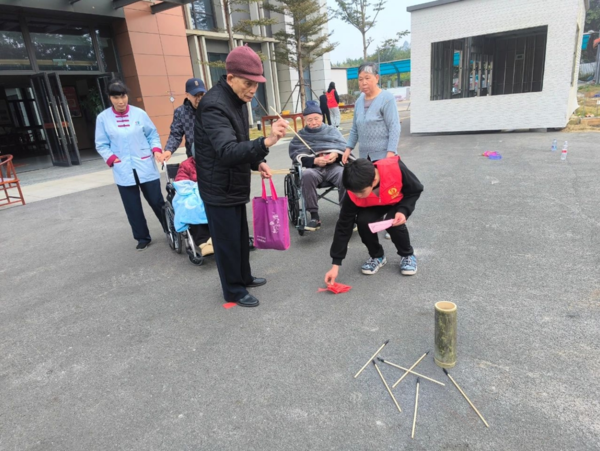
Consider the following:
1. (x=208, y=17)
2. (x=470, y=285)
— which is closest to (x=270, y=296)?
(x=470, y=285)

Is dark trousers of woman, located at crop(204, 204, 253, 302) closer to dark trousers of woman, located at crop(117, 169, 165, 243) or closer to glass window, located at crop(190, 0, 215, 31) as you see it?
dark trousers of woman, located at crop(117, 169, 165, 243)

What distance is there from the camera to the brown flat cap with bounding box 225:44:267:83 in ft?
8.11

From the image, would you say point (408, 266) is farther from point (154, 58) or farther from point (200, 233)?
point (154, 58)

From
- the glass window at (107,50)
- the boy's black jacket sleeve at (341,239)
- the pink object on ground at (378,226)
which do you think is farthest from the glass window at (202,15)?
the pink object on ground at (378,226)

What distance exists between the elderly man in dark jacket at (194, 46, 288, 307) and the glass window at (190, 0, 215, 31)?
58.2ft

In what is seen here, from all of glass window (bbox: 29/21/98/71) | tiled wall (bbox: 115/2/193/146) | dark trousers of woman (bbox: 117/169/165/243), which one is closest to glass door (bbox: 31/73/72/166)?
glass window (bbox: 29/21/98/71)

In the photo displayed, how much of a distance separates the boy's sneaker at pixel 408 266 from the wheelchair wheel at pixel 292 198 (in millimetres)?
1571

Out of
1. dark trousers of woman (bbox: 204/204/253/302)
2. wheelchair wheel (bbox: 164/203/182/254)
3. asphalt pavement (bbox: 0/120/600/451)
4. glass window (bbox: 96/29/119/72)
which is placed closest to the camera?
asphalt pavement (bbox: 0/120/600/451)

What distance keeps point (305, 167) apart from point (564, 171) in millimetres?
4460

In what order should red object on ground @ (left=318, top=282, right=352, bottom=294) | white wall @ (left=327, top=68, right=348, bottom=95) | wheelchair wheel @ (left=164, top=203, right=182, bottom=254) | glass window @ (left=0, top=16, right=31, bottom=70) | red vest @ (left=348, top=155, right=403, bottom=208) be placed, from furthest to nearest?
white wall @ (left=327, top=68, right=348, bottom=95)
glass window @ (left=0, top=16, right=31, bottom=70)
wheelchair wheel @ (left=164, top=203, right=182, bottom=254)
red object on ground @ (left=318, top=282, right=352, bottom=294)
red vest @ (left=348, top=155, right=403, bottom=208)

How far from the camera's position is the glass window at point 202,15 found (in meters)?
17.8

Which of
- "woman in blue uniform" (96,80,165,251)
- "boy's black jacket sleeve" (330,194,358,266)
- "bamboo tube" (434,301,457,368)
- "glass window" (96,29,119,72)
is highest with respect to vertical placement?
"glass window" (96,29,119,72)

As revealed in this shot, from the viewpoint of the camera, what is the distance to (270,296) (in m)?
3.17

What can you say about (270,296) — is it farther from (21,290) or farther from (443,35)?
(443,35)
